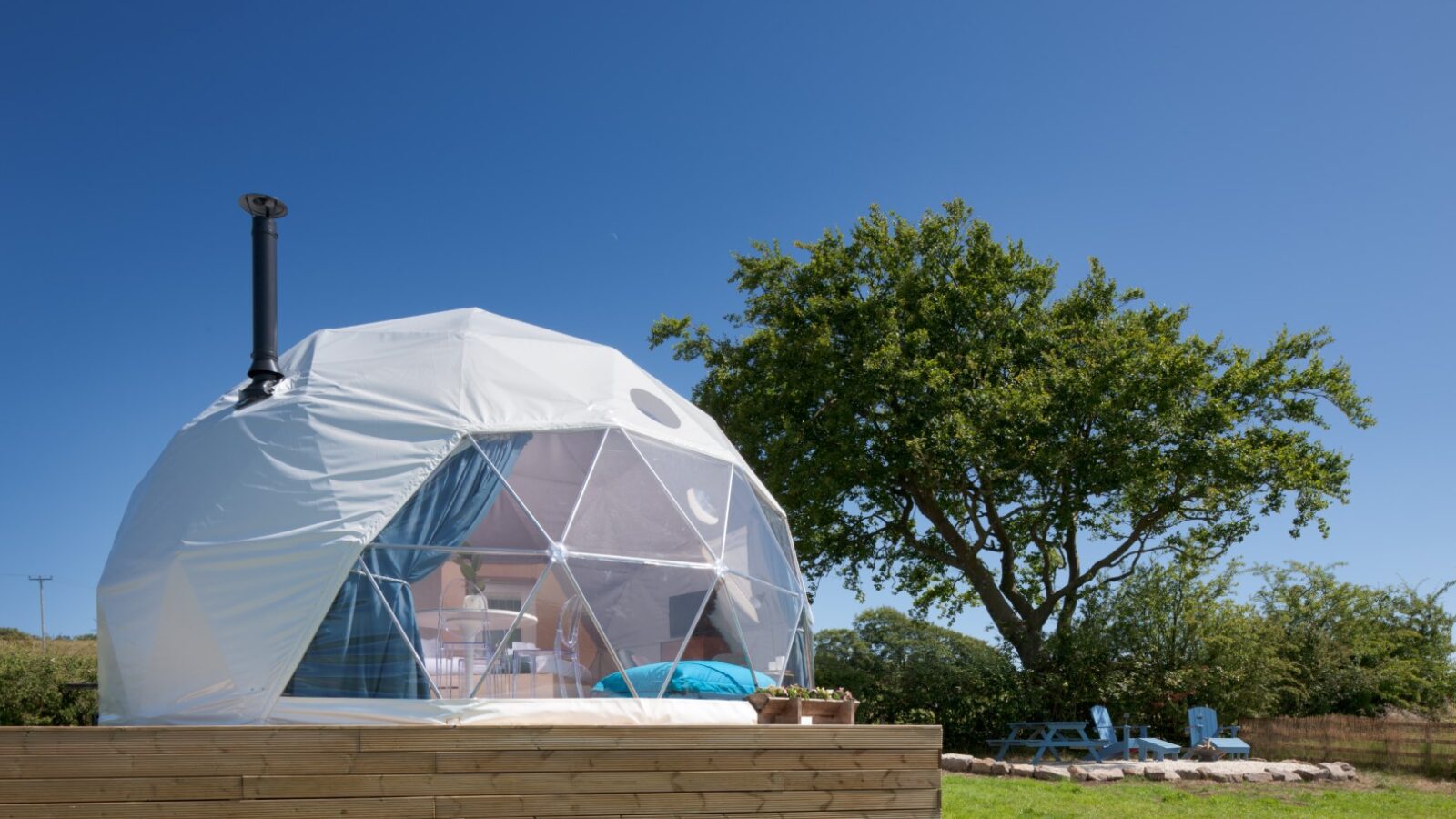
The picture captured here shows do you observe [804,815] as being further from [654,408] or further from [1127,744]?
[1127,744]

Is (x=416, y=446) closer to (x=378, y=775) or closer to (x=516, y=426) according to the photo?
(x=516, y=426)

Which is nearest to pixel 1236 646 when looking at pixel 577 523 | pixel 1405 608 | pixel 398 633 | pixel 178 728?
pixel 1405 608

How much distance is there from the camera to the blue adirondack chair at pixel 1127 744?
16047 mm

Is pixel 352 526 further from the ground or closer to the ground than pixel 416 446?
closer to the ground

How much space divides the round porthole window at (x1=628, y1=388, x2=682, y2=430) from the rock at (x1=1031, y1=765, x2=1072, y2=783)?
23.2 ft

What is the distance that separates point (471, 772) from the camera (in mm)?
6398

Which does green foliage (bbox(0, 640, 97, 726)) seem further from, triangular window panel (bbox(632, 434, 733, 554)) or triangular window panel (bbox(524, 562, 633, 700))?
triangular window panel (bbox(632, 434, 733, 554))

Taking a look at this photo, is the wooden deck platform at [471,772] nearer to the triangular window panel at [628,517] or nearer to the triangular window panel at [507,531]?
the triangular window panel at [507,531]

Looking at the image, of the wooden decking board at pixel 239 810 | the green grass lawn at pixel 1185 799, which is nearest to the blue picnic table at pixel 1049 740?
the green grass lawn at pixel 1185 799

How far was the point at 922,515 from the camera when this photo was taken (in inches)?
860

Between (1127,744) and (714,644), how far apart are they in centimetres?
972

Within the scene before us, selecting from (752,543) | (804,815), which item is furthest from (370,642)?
(752,543)

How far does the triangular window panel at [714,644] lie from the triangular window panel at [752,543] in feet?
1.33

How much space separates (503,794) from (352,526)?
101 inches
